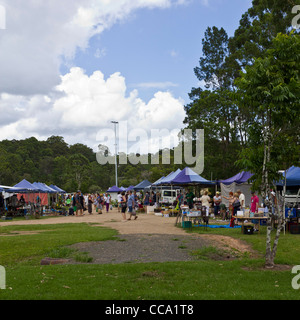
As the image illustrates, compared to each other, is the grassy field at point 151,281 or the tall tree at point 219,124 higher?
the tall tree at point 219,124

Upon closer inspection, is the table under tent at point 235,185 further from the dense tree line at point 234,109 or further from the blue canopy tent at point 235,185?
the dense tree line at point 234,109

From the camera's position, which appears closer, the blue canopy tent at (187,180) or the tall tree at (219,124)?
the blue canopy tent at (187,180)

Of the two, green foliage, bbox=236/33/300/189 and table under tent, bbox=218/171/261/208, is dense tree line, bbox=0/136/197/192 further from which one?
green foliage, bbox=236/33/300/189

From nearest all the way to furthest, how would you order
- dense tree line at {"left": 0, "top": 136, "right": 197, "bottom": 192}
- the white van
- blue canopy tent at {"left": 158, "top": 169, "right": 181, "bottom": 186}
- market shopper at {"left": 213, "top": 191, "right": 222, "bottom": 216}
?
1. blue canopy tent at {"left": 158, "top": 169, "right": 181, "bottom": 186}
2. market shopper at {"left": 213, "top": 191, "right": 222, "bottom": 216}
3. the white van
4. dense tree line at {"left": 0, "top": 136, "right": 197, "bottom": 192}

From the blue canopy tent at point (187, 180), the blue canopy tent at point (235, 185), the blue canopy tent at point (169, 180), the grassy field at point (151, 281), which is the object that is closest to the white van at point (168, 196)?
the blue canopy tent at point (169, 180)

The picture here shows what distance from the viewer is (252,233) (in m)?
15.5

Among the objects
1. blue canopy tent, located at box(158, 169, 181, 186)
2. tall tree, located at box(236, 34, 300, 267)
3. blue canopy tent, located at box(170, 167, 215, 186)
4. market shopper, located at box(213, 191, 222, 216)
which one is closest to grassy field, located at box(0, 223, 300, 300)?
tall tree, located at box(236, 34, 300, 267)

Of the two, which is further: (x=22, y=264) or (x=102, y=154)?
(x=102, y=154)

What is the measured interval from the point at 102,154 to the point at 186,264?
9647 cm

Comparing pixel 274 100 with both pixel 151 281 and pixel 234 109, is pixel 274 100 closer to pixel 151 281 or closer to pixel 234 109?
pixel 151 281


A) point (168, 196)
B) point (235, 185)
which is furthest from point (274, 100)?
point (168, 196)
